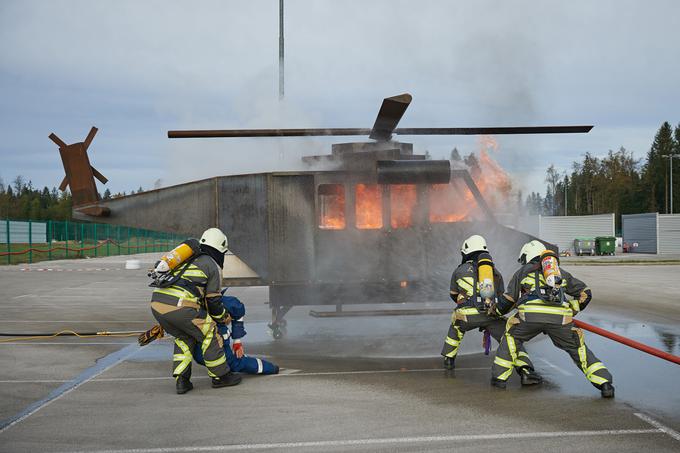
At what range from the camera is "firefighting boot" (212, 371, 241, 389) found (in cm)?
619

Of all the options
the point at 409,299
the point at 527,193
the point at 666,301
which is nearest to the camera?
the point at 409,299

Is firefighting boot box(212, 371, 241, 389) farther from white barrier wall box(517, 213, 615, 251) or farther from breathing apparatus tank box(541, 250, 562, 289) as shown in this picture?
white barrier wall box(517, 213, 615, 251)

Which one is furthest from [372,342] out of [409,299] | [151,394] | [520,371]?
[151,394]

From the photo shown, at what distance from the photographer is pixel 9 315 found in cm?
1195

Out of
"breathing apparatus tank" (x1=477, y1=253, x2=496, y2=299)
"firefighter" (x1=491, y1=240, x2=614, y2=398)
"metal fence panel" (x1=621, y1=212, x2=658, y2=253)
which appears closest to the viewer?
"firefighter" (x1=491, y1=240, x2=614, y2=398)

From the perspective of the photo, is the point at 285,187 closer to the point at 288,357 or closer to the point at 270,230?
the point at 270,230

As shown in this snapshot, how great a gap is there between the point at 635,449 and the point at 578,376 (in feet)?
7.58

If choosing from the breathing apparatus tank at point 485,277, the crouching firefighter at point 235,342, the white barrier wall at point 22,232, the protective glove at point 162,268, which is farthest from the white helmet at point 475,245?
the white barrier wall at point 22,232

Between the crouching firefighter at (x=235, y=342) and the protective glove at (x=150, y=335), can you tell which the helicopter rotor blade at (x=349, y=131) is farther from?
the protective glove at (x=150, y=335)

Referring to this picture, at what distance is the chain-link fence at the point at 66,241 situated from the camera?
95.1ft

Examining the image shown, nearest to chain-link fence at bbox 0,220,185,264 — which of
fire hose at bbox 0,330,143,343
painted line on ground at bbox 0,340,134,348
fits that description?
fire hose at bbox 0,330,143,343

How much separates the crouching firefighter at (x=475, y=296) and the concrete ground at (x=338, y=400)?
0.42 metres

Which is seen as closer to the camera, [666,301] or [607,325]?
[607,325]

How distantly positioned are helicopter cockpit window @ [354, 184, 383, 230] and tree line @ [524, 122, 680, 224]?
7189 centimetres
